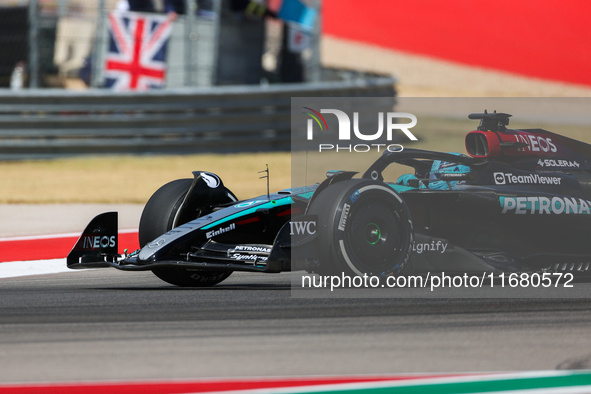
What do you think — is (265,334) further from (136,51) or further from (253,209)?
(136,51)

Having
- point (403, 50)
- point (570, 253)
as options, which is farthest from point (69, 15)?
point (570, 253)

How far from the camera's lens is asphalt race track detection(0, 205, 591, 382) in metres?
3.60

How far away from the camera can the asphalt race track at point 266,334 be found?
3.60 meters

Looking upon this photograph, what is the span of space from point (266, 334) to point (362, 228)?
3.68 feet

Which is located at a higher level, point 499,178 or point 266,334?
point 499,178

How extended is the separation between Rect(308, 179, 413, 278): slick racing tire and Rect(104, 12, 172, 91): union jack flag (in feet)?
29.2

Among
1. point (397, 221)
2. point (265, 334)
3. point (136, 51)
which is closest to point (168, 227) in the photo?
point (397, 221)

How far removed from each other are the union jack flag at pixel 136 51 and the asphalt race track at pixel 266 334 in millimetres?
8421

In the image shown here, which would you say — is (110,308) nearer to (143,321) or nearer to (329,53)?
(143,321)

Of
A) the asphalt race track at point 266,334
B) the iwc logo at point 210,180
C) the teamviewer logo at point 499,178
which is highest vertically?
the teamviewer logo at point 499,178

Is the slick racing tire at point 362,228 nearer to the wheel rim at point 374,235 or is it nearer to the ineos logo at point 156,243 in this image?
the wheel rim at point 374,235

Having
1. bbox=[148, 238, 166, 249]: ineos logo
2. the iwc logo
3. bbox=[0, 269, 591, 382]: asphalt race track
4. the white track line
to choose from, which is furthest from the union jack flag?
bbox=[148, 238, 166, 249]: ineos logo

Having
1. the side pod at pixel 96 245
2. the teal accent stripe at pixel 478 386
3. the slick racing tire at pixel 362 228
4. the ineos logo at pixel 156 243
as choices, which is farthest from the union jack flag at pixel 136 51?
the teal accent stripe at pixel 478 386

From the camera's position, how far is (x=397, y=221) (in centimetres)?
509
